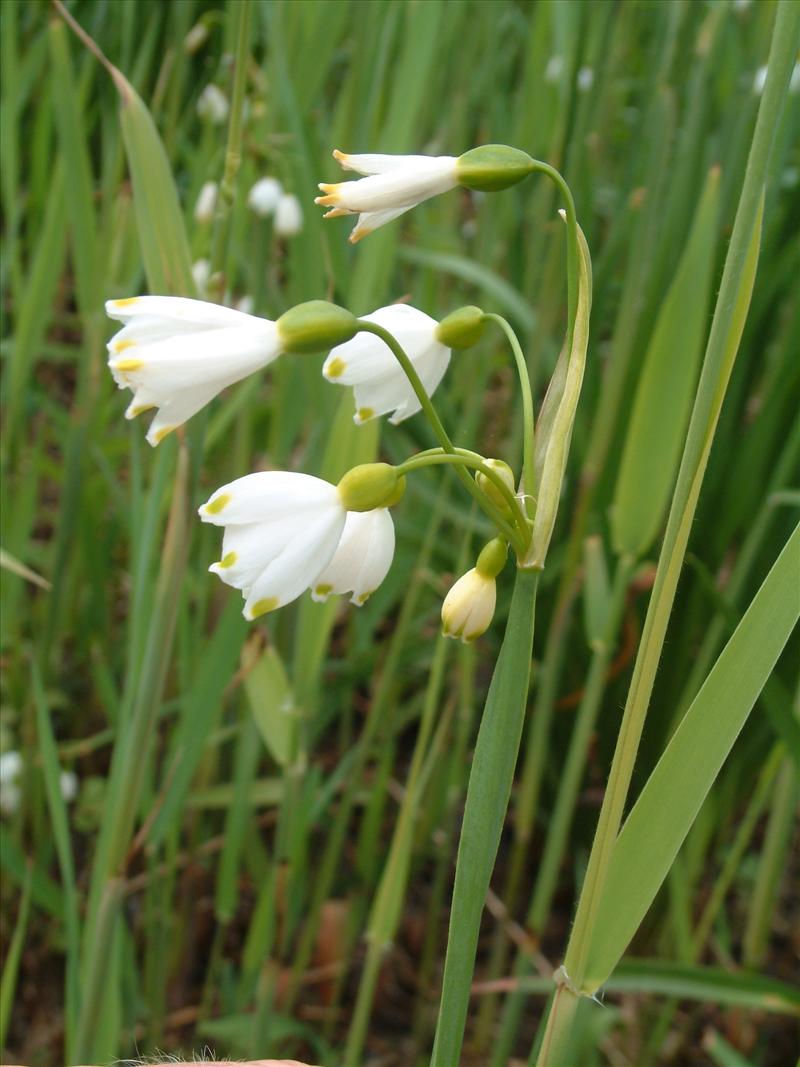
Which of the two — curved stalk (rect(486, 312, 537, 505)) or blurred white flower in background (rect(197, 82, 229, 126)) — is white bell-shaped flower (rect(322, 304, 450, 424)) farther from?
blurred white flower in background (rect(197, 82, 229, 126))

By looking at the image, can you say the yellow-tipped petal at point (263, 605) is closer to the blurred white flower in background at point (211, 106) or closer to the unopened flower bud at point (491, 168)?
the unopened flower bud at point (491, 168)

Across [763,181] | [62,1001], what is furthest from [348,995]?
[763,181]

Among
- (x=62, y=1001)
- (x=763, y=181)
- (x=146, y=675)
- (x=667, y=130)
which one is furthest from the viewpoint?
(x=62, y=1001)

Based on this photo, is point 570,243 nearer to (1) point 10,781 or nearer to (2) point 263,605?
(2) point 263,605

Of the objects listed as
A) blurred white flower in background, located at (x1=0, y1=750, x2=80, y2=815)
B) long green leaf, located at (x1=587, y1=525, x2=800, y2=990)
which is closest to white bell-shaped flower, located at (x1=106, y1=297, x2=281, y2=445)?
long green leaf, located at (x1=587, y1=525, x2=800, y2=990)

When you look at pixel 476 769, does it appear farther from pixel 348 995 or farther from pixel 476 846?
pixel 348 995

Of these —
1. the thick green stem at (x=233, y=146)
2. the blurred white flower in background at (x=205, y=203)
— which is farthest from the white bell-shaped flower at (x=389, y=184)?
the blurred white flower in background at (x=205, y=203)
